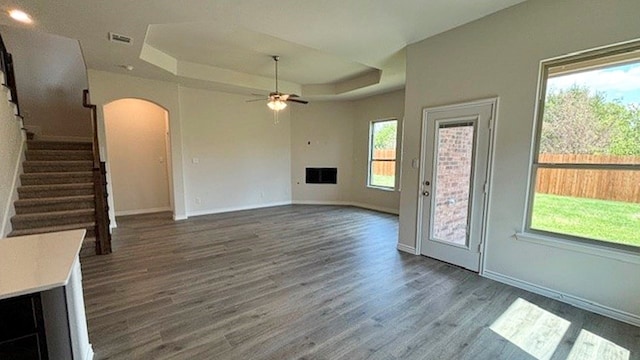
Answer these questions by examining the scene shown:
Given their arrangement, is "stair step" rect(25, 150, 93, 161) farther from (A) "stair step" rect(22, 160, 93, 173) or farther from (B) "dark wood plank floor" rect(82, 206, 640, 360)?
(B) "dark wood plank floor" rect(82, 206, 640, 360)

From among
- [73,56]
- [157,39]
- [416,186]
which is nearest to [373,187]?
[416,186]

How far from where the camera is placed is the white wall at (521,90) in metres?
2.46

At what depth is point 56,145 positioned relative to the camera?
5.15 m

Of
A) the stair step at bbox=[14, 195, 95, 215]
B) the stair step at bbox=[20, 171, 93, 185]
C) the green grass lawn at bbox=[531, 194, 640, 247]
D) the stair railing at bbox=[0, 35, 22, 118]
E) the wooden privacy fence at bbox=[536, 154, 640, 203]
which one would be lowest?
the stair step at bbox=[14, 195, 95, 215]

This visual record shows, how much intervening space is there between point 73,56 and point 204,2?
5.62m

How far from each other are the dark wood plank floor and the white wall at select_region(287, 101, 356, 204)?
3507mm

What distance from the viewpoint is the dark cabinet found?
1.26 m

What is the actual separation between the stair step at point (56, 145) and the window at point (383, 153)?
6.27 m

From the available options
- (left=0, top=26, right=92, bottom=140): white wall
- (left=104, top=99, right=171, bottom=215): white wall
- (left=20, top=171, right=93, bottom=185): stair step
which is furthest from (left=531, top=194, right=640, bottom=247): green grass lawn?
(left=0, top=26, right=92, bottom=140): white wall

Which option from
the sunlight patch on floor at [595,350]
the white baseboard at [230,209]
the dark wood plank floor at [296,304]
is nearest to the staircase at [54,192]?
the dark wood plank floor at [296,304]

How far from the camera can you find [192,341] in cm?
219

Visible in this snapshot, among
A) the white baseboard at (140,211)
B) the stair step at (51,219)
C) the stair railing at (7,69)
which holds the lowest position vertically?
the white baseboard at (140,211)

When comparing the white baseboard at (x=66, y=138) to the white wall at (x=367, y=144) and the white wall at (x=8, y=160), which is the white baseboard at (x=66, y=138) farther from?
the white wall at (x=367, y=144)

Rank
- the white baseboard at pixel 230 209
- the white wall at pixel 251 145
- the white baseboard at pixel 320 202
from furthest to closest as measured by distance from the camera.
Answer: the white baseboard at pixel 320 202 < the white baseboard at pixel 230 209 < the white wall at pixel 251 145
